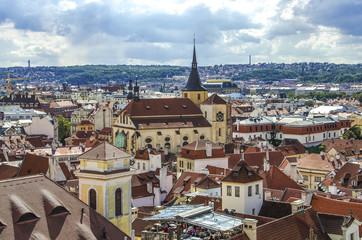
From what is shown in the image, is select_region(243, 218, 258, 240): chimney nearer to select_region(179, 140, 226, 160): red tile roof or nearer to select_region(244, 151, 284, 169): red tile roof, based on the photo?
select_region(179, 140, 226, 160): red tile roof

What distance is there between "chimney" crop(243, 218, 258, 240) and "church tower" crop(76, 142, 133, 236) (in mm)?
5781

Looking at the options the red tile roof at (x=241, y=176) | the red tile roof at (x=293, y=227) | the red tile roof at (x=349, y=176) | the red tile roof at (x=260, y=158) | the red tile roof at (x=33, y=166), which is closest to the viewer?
A: the red tile roof at (x=293, y=227)

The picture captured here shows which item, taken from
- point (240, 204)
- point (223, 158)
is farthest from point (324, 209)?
point (223, 158)

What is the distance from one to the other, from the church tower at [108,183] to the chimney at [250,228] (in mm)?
5781

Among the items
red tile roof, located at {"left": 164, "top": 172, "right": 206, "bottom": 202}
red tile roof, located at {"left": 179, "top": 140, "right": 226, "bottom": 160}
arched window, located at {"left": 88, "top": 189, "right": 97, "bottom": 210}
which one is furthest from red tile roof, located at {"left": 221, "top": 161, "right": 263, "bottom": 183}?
red tile roof, located at {"left": 179, "top": 140, "right": 226, "bottom": 160}

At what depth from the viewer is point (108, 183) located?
94.3ft

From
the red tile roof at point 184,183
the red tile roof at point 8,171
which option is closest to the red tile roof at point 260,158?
the red tile roof at point 184,183

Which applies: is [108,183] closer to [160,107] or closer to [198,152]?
[198,152]

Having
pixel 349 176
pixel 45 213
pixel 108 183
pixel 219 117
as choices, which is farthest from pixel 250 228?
pixel 219 117

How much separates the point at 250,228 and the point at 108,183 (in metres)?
7.16

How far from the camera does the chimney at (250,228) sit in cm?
2869

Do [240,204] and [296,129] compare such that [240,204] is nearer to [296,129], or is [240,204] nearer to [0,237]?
[0,237]

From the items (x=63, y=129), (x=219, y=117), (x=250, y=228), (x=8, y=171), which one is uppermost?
(x=219, y=117)

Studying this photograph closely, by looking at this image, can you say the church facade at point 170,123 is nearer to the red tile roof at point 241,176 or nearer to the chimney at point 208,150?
the chimney at point 208,150
